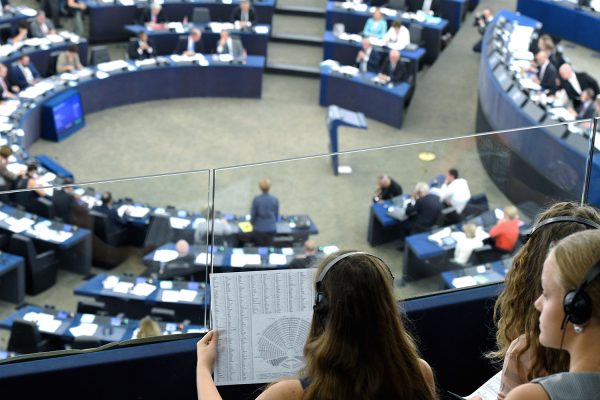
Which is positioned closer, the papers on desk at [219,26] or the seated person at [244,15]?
the papers on desk at [219,26]

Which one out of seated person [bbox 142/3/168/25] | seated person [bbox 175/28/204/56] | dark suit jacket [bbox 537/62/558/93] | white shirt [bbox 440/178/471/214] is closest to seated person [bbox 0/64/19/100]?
seated person [bbox 175/28/204/56]

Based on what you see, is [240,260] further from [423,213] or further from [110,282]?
[423,213]

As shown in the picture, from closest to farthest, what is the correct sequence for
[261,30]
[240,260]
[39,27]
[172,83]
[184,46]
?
[240,260], [39,27], [172,83], [184,46], [261,30]

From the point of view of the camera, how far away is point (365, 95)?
15.3 m

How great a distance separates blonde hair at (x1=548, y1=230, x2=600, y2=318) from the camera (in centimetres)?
203

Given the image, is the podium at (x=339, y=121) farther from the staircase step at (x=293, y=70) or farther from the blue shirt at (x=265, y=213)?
the blue shirt at (x=265, y=213)

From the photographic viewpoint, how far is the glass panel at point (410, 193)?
4449 mm

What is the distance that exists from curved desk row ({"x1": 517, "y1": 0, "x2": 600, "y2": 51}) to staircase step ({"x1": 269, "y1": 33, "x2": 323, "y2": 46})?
452 centimetres

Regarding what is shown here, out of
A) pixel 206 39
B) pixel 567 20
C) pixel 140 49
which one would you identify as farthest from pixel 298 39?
pixel 567 20

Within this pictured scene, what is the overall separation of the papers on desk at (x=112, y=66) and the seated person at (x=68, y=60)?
43 centimetres

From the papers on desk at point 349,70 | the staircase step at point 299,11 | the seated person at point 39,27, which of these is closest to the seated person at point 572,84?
the papers on desk at point 349,70

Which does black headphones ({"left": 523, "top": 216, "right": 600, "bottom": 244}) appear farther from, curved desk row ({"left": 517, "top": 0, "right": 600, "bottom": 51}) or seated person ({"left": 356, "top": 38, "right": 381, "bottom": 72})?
curved desk row ({"left": 517, "top": 0, "right": 600, "bottom": 51})

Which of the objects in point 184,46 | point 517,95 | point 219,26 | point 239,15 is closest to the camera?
point 517,95

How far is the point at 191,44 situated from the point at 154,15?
4.20 ft
